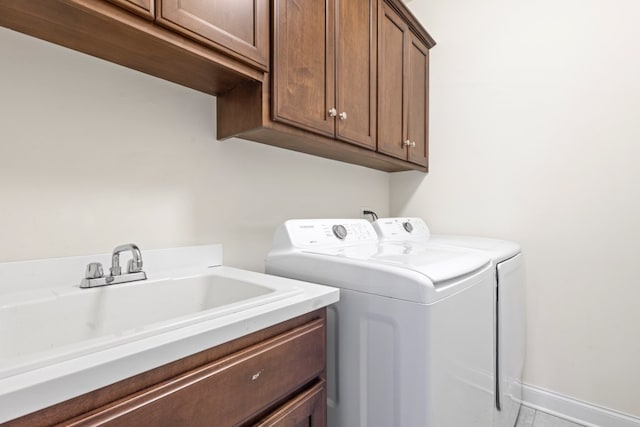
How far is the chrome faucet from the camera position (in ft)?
2.86

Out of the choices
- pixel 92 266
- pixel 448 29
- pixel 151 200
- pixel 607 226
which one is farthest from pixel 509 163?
pixel 92 266

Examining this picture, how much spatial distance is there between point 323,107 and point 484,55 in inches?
54.1

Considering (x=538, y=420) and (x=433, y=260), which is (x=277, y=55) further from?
(x=538, y=420)

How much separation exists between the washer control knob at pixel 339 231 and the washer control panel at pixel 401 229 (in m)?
0.31

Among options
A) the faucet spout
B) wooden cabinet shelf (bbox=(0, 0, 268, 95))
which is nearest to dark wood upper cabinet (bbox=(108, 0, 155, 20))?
wooden cabinet shelf (bbox=(0, 0, 268, 95))

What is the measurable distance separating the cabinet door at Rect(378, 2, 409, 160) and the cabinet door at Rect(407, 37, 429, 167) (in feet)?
0.29

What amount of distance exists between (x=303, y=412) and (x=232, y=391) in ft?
0.83

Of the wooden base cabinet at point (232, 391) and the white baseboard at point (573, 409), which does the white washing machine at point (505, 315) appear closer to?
the white baseboard at point (573, 409)

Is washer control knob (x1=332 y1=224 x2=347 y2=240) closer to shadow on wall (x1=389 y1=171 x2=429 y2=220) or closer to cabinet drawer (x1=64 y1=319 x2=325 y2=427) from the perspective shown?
cabinet drawer (x1=64 y1=319 x2=325 y2=427)

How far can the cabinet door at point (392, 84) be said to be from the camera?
1.66 meters

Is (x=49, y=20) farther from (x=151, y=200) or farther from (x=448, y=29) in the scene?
(x=448, y=29)

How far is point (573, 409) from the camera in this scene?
1730 millimetres

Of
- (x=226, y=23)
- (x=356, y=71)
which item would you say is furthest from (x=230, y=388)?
(x=356, y=71)

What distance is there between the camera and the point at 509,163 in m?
1.93
